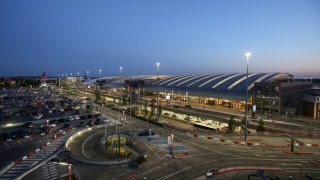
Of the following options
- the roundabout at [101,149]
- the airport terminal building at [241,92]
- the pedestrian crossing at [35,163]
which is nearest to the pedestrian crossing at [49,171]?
the pedestrian crossing at [35,163]

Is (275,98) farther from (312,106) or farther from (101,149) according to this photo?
(101,149)

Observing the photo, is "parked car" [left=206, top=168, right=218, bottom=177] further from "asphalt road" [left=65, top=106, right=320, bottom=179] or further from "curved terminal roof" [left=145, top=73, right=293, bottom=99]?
"curved terminal roof" [left=145, top=73, right=293, bottom=99]

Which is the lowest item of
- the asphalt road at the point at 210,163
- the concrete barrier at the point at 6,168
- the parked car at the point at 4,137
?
the concrete barrier at the point at 6,168

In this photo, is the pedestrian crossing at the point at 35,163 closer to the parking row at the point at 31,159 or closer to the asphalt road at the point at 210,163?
the parking row at the point at 31,159

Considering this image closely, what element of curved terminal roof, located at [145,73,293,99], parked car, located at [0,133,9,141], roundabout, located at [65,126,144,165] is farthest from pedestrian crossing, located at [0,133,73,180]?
curved terminal roof, located at [145,73,293,99]

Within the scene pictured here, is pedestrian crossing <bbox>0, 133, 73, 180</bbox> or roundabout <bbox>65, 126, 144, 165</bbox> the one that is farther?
roundabout <bbox>65, 126, 144, 165</bbox>

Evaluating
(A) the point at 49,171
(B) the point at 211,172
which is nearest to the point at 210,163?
(B) the point at 211,172

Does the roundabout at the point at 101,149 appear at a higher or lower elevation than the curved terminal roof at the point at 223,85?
lower

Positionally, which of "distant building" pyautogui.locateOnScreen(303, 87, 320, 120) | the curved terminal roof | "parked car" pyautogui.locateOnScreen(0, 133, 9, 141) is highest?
the curved terminal roof

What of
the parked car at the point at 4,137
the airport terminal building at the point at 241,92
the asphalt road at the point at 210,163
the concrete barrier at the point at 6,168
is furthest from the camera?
the airport terminal building at the point at 241,92

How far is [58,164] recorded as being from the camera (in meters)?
35.3

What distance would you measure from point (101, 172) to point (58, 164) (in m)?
8.35

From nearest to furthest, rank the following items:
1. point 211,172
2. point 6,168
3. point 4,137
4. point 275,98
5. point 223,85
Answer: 1. point 211,172
2. point 6,168
3. point 4,137
4. point 275,98
5. point 223,85

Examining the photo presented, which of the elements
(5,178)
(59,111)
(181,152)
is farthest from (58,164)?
(59,111)
